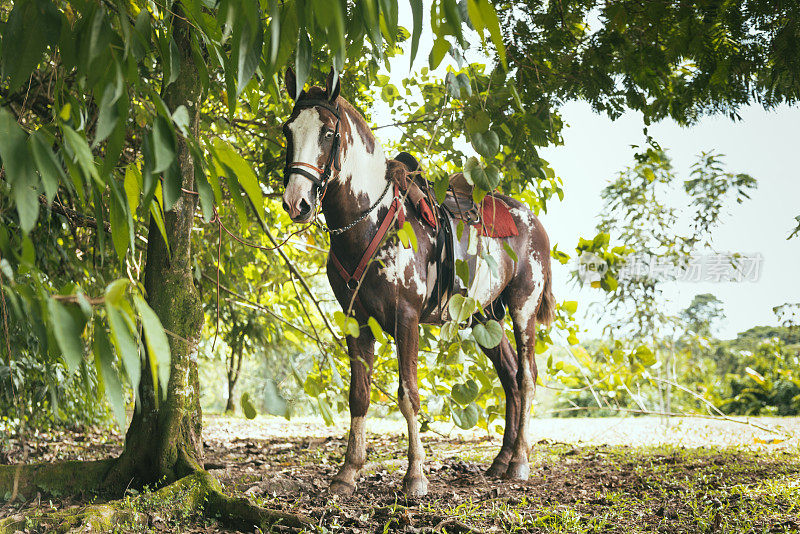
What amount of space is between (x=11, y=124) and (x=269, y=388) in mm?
820

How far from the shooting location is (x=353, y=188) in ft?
11.0

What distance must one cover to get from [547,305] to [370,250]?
1818 millimetres

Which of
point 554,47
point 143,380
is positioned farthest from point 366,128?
point 143,380

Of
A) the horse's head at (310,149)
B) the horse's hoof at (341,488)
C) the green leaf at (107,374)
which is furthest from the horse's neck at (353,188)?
the green leaf at (107,374)

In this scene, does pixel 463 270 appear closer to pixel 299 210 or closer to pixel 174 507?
pixel 299 210

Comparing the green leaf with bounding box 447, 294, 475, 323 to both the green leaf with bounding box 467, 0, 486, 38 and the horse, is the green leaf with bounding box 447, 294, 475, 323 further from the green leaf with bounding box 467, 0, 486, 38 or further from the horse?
the green leaf with bounding box 467, 0, 486, 38

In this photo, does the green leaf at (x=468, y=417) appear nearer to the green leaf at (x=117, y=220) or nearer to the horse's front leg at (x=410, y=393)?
the horse's front leg at (x=410, y=393)

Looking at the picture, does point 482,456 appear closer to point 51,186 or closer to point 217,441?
point 217,441

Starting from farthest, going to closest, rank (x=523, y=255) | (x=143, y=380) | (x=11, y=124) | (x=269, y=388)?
1. (x=523, y=255)
2. (x=143, y=380)
3. (x=269, y=388)
4. (x=11, y=124)

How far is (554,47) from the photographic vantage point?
3311 millimetres

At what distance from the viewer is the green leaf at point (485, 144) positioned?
7.54 feet

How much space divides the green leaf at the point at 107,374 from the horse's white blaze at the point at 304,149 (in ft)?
6.17

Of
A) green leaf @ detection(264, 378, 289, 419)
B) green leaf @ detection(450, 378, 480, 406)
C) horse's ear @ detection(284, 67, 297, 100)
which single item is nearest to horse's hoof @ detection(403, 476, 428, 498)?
green leaf @ detection(450, 378, 480, 406)

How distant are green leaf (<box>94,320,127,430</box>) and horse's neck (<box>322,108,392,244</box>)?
2.26 m
